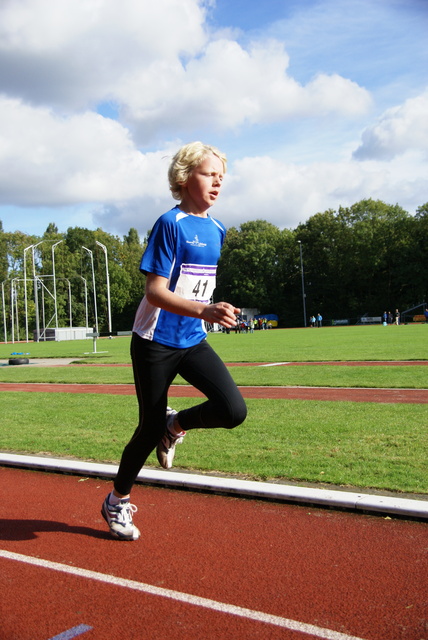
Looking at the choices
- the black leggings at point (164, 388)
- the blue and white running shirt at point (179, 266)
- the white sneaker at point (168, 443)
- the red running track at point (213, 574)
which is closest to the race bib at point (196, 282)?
the blue and white running shirt at point (179, 266)

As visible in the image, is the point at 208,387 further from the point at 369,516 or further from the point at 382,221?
the point at 382,221

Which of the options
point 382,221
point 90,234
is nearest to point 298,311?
point 382,221

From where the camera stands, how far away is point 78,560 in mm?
3625

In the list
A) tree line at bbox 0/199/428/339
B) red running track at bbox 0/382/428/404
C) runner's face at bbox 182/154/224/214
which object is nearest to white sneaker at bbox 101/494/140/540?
runner's face at bbox 182/154/224/214

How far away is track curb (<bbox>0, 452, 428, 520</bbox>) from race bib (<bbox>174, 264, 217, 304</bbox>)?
1648 mm

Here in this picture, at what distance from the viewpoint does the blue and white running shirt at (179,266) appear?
357cm

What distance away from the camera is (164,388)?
3822 millimetres

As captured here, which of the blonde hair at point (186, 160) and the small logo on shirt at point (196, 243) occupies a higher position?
the blonde hair at point (186, 160)

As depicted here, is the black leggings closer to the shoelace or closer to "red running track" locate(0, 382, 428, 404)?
the shoelace

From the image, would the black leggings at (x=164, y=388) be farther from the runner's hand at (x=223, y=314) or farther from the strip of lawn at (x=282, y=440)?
the strip of lawn at (x=282, y=440)

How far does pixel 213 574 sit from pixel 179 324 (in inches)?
55.5

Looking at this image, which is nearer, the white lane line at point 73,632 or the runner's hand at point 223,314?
the white lane line at point 73,632

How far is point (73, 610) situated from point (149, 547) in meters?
0.85

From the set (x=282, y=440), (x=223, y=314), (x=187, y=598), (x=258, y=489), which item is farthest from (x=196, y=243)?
(x=282, y=440)
